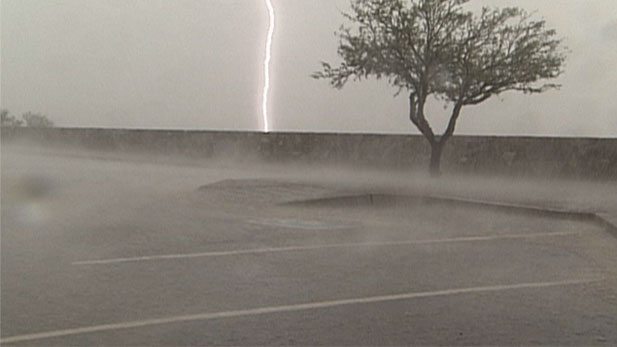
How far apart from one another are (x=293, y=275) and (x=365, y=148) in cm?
2147

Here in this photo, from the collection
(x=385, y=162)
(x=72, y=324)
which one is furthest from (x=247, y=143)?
(x=72, y=324)

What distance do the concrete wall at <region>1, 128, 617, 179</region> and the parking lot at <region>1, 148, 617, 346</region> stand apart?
32.3 ft

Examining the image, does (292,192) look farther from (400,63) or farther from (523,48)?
(523,48)

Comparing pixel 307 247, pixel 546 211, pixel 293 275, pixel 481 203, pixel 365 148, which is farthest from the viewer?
pixel 365 148

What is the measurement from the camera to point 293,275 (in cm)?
898

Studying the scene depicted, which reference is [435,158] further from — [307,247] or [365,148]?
[307,247]

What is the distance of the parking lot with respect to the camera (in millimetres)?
6410

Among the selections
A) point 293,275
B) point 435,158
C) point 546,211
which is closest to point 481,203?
point 546,211

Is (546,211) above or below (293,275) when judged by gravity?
below

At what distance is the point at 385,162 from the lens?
29938 mm

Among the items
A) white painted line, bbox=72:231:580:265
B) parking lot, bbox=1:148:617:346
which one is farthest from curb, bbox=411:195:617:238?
white painted line, bbox=72:231:580:265

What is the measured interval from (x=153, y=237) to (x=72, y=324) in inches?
224

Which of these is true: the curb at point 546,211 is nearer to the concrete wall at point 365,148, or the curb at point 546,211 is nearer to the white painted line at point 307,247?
the white painted line at point 307,247

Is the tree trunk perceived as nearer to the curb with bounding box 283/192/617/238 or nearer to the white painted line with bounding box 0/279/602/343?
the curb with bounding box 283/192/617/238
